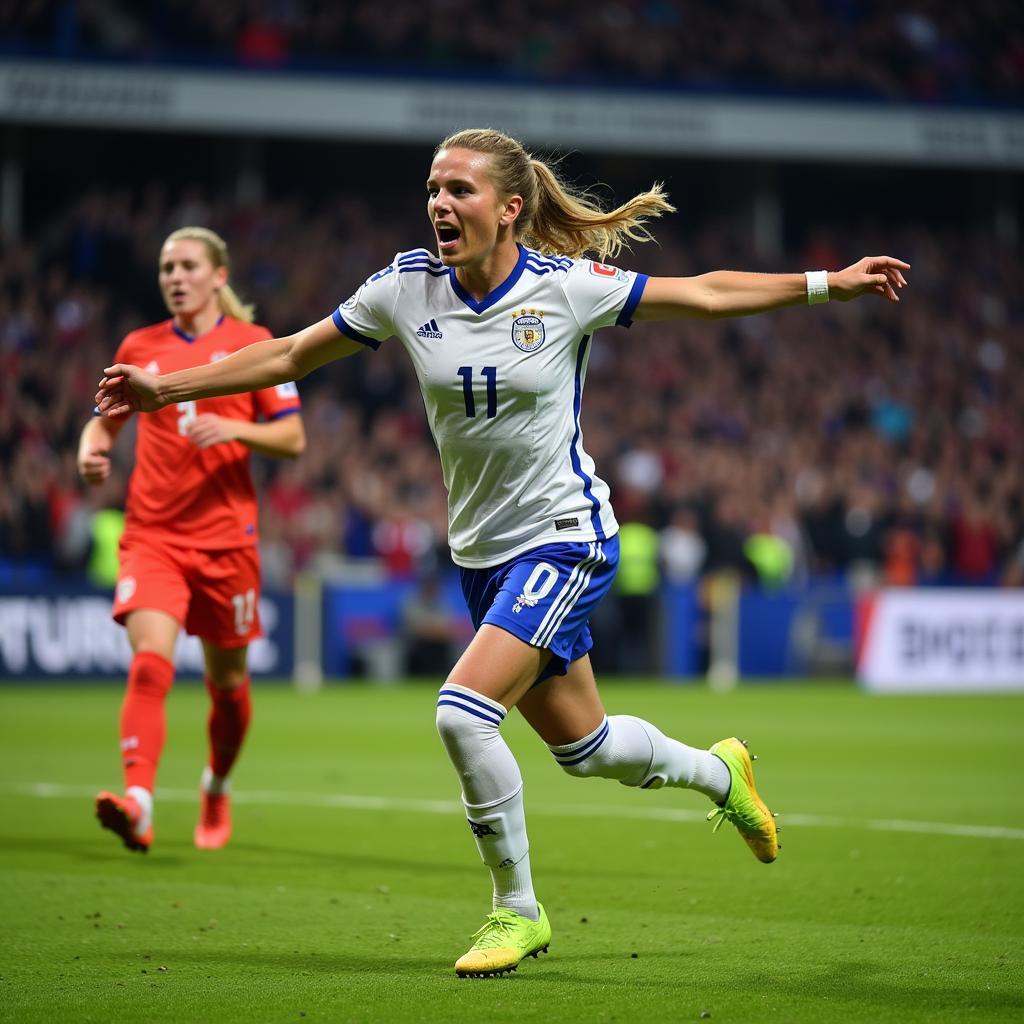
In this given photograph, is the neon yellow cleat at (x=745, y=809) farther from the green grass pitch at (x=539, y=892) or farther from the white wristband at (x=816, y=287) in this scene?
the white wristband at (x=816, y=287)

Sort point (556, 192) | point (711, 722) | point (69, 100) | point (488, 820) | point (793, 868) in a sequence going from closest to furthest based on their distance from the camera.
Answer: point (488, 820), point (556, 192), point (793, 868), point (711, 722), point (69, 100)

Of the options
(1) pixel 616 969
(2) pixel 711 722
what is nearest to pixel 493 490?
(1) pixel 616 969

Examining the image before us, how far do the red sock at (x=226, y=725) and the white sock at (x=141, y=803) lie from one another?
0.93 meters

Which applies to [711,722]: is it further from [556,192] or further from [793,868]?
[556,192]

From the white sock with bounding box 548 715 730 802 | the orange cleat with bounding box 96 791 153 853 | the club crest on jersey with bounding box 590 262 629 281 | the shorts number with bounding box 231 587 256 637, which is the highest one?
the club crest on jersey with bounding box 590 262 629 281

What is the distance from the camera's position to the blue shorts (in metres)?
5.18

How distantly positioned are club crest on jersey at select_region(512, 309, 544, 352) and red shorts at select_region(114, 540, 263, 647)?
9.45 ft

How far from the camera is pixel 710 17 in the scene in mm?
33406

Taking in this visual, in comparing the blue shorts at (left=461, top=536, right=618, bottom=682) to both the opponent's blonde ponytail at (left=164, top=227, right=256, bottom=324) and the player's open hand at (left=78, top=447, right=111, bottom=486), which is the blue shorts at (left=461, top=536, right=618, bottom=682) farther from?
the opponent's blonde ponytail at (left=164, top=227, right=256, bottom=324)

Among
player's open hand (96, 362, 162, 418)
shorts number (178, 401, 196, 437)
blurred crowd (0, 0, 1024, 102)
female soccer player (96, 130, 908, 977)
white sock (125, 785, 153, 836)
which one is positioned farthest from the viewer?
blurred crowd (0, 0, 1024, 102)

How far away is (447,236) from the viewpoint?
17.4 ft

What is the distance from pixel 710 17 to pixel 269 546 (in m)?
17.3

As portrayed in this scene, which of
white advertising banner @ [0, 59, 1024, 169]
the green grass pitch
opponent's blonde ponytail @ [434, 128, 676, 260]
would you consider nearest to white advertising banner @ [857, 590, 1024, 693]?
the green grass pitch

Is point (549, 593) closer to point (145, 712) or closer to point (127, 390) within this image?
point (127, 390)
